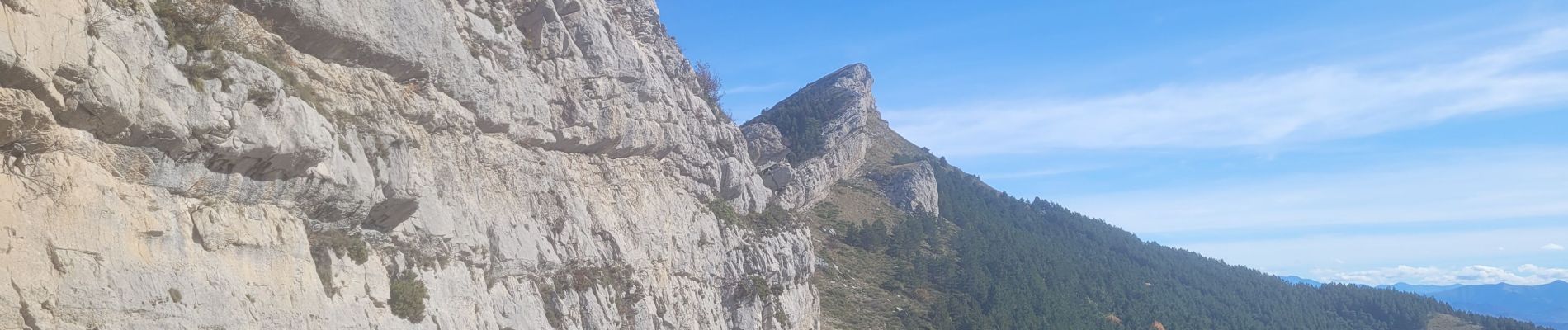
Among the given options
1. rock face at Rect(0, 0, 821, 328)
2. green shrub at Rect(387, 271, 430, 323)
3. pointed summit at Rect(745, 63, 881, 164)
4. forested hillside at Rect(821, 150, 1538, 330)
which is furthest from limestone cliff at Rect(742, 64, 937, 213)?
green shrub at Rect(387, 271, 430, 323)

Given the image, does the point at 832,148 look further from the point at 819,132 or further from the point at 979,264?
the point at 979,264

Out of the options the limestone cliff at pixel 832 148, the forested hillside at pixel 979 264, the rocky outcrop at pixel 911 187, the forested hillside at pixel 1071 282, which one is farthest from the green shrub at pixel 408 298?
the rocky outcrop at pixel 911 187

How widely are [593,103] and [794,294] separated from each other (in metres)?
18.0

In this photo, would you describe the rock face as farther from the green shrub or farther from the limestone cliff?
the limestone cliff

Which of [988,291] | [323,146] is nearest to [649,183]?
[323,146]

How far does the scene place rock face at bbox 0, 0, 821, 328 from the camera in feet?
33.6

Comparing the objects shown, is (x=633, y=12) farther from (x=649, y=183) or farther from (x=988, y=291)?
(x=988, y=291)

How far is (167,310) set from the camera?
11.1m

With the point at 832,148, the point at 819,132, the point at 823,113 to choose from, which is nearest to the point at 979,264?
the point at 832,148

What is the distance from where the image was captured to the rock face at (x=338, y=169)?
10.2 m

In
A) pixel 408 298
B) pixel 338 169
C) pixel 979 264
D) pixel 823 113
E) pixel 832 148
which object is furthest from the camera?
pixel 823 113

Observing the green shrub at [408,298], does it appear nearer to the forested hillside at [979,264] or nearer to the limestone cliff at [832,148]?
the forested hillside at [979,264]

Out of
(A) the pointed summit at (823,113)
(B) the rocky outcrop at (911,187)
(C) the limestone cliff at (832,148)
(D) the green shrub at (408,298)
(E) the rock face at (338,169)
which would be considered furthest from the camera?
(B) the rocky outcrop at (911,187)

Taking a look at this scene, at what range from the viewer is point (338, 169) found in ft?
48.7
